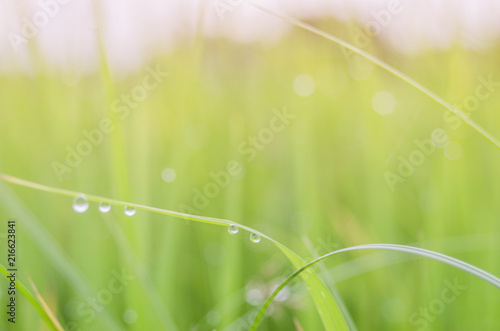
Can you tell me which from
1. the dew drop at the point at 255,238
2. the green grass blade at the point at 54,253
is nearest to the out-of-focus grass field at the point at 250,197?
the green grass blade at the point at 54,253

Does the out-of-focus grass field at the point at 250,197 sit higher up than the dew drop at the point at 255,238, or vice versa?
the out-of-focus grass field at the point at 250,197

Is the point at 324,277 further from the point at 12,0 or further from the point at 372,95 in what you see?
the point at 12,0

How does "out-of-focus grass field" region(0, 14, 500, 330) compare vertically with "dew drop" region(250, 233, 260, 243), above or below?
above

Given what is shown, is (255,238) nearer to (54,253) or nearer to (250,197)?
(54,253)

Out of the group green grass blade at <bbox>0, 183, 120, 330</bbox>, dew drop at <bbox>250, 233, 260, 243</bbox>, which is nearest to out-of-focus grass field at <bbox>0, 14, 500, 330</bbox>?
green grass blade at <bbox>0, 183, 120, 330</bbox>

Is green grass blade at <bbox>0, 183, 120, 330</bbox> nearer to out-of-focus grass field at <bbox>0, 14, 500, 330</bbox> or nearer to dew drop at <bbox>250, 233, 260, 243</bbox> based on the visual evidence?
out-of-focus grass field at <bbox>0, 14, 500, 330</bbox>

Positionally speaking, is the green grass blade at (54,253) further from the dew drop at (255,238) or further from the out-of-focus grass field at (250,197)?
the dew drop at (255,238)

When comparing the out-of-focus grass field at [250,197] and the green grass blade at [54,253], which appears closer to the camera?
the green grass blade at [54,253]

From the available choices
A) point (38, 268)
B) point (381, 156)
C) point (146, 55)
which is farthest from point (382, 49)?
point (38, 268)
